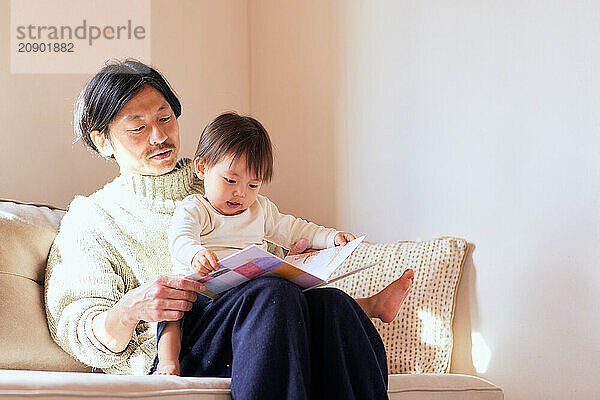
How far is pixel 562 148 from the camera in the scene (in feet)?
5.59

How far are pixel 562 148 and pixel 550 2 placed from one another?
346 millimetres

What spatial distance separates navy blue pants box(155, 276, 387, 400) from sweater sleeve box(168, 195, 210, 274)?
10cm

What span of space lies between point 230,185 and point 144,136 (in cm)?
31

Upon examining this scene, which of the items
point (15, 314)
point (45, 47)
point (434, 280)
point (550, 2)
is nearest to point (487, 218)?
point (434, 280)

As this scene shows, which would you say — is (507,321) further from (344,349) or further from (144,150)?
(144,150)

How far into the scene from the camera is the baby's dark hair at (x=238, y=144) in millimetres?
1525

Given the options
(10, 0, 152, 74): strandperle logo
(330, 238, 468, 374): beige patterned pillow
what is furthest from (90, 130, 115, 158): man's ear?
(330, 238, 468, 374): beige patterned pillow

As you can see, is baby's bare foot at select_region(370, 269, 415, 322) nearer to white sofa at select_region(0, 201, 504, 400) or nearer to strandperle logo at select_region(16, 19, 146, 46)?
white sofa at select_region(0, 201, 504, 400)

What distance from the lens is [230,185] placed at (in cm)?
154

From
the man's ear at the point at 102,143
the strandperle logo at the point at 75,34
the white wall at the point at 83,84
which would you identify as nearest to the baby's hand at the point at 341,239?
the man's ear at the point at 102,143

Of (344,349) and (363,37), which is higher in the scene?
(363,37)

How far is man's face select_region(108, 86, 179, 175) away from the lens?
173cm

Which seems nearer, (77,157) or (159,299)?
(159,299)

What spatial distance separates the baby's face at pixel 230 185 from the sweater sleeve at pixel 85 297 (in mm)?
283
